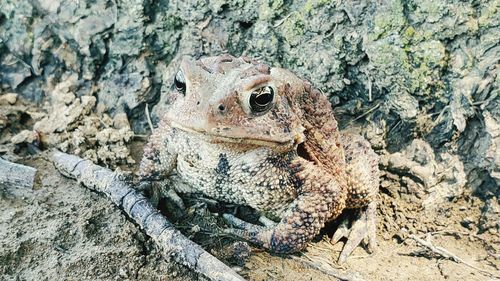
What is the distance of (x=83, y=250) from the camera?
2.61 m

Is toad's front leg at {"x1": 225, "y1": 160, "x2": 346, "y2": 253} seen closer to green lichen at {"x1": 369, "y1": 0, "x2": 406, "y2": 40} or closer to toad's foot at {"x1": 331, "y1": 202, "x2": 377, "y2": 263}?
toad's foot at {"x1": 331, "y1": 202, "x2": 377, "y2": 263}

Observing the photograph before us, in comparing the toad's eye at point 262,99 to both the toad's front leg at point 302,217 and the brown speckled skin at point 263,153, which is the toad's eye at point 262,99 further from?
the toad's front leg at point 302,217

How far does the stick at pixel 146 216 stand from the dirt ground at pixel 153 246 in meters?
0.05

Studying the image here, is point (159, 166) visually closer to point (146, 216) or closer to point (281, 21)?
point (146, 216)

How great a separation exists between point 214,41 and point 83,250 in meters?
1.76

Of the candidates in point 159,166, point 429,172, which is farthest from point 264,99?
point 429,172

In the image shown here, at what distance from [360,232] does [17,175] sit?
2048 millimetres

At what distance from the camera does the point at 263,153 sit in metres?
2.88

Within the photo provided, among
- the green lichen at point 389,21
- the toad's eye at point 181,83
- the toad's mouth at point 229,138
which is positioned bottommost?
the toad's mouth at point 229,138

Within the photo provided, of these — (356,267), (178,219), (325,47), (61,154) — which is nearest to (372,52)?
(325,47)

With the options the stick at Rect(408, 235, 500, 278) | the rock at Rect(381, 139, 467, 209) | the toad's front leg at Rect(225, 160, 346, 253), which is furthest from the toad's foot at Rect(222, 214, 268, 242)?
the rock at Rect(381, 139, 467, 209)

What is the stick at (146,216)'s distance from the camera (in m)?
2.54

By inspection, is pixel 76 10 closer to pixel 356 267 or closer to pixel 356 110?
pixel 356 110

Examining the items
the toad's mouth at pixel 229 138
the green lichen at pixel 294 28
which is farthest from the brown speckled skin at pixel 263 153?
the green lichen at pixel 294 28
